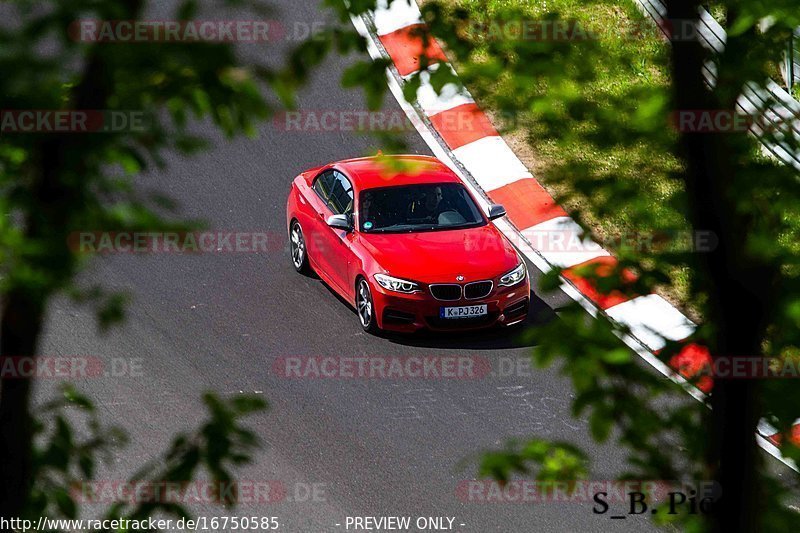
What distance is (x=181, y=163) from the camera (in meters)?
14.9

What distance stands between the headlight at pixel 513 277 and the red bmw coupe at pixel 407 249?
0.01m

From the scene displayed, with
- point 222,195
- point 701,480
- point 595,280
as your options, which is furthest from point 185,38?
point 222,195

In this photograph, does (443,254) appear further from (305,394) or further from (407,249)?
(305,394)

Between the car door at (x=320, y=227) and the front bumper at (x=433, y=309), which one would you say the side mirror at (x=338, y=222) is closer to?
the car door at (x=320, y=227)

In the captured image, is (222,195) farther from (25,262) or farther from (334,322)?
(25,262)

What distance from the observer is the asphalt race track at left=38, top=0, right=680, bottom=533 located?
9367mm

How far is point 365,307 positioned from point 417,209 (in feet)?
4.19

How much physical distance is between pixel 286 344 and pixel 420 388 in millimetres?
1498

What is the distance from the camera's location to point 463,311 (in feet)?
38.2

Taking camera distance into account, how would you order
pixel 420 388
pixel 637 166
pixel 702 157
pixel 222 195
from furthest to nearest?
pixel 222 195 → pixel 420 388 → pixel 637 166 → pixel 702 157

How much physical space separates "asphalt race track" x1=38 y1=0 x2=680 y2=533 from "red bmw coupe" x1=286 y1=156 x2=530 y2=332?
0.83 ft

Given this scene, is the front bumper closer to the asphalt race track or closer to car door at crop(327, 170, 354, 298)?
the asphalt race track
